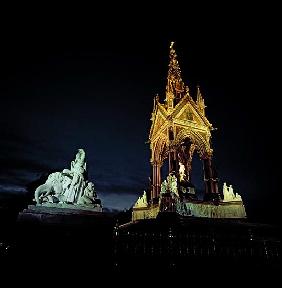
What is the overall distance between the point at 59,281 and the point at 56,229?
4.61ft

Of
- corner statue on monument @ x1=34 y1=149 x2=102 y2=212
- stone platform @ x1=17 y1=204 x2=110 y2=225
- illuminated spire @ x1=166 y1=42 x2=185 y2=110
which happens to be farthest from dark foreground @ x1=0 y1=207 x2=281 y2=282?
illuminated spire @ x1=166 y1=42 x2=185 y2=110

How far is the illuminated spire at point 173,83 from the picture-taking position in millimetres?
28267

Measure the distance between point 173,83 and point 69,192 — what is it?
2543 cm

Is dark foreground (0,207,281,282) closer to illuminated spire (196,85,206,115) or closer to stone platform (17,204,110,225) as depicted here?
stone platform (17,204,110,225)

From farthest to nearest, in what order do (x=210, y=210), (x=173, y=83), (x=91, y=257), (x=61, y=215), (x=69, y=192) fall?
(x=173, y=83) → (x=210, y=210) → (x=69, y=192) → (x=61, y=215) → (x=91, y=257)

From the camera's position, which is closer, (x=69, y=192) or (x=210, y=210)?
(x=69, y=192)

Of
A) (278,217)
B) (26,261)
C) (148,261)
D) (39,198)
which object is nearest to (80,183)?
(39,198)

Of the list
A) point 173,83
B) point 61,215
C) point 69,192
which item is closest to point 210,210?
point 173,83

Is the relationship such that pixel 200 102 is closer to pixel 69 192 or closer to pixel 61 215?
pixel 69 192

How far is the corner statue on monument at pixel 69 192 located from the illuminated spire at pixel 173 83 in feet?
66.5

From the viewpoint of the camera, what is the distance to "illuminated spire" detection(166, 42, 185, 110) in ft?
92.7

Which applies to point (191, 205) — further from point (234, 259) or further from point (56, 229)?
point (56, 229)

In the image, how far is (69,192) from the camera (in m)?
7.87

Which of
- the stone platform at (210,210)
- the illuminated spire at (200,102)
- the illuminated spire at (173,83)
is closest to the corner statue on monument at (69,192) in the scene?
the stone platform at (210,210)
